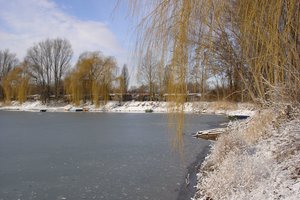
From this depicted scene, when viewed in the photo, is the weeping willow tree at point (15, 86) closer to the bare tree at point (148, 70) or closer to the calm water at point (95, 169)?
the calm water at point (95, 169)

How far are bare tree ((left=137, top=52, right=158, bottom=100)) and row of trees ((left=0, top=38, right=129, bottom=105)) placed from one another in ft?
85.9

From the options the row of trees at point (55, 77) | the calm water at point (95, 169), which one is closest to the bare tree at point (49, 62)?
the row of trees at point (55, 77)

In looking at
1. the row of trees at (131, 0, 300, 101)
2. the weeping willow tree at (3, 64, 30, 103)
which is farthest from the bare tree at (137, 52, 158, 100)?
the weeping willow tree at (3, 64, 30, 103)

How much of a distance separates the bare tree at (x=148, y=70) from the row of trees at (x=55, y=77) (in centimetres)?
2618

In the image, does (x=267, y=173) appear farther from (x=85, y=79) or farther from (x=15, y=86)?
(x=15, y=86)

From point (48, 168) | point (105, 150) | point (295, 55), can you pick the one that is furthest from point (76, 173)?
point (295, 55)

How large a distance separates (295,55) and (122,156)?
7.15m

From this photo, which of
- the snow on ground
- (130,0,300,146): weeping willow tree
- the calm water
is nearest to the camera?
(130,0,300,146): weeping willow tree

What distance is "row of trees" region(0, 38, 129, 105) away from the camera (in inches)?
1391

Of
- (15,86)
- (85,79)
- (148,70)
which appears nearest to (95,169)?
(148,70)

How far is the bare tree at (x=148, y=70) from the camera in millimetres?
1728

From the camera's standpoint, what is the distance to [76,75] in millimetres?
36969

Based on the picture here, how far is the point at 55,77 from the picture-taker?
159 ft

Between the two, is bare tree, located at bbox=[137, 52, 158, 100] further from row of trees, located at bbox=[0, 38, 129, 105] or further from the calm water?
row of trees, located at bbox=[0, 38, 129, 105]
